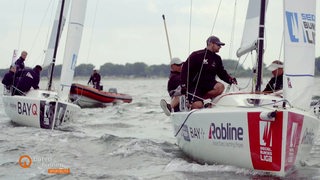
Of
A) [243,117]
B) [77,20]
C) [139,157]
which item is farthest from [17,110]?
[243,117]

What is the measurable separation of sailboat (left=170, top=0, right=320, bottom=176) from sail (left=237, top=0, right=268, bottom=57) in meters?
0.64

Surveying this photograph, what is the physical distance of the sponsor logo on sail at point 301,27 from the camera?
16.4 feet

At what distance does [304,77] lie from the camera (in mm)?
5070

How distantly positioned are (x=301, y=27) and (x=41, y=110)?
565cm

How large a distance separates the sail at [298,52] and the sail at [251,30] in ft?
3.24

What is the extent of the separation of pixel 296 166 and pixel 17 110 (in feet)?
21.6

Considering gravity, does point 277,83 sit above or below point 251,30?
below

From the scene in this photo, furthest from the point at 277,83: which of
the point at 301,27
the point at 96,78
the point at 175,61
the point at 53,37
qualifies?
the point at 96,78

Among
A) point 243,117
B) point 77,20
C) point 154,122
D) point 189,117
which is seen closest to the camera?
point 243,117

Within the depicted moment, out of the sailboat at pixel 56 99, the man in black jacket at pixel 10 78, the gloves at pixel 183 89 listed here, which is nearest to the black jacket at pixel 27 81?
the sailboat at pixel 56 99

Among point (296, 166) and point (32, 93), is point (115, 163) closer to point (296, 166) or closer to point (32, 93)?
point (296, 166)
